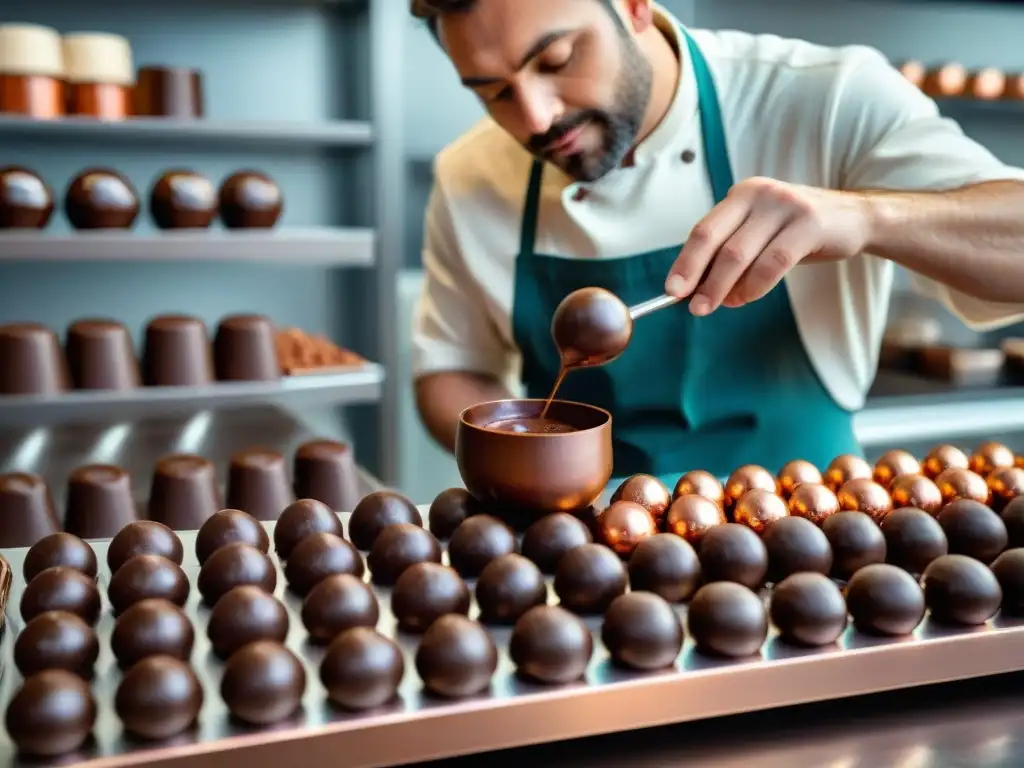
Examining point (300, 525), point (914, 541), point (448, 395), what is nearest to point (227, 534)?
point (300, 525)

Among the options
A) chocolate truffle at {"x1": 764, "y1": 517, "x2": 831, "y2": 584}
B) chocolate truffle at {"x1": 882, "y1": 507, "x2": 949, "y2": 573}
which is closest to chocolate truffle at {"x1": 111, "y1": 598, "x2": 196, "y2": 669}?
chocolate truffle at {"x1": 764, "y1": 517, "x2": 831, "y2": 584}

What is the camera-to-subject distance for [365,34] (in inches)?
117

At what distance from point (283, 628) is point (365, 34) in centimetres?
254

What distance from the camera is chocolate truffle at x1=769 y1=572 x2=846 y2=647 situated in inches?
29.6

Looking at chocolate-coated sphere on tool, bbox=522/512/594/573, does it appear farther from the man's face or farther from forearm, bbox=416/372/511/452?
forearm, bbox=416/372/511/452

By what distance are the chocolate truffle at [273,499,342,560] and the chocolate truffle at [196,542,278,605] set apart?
90 mm

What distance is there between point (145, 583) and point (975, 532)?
0.71 m

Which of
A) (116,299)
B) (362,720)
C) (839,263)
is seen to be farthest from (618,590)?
(116,299)

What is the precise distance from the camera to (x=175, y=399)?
2479mm

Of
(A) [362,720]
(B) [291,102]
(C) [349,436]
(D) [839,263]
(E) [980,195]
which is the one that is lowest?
(C) [349,436]

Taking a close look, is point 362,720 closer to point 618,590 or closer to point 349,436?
point 618,590

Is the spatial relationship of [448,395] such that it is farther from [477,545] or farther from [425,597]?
[425,597]

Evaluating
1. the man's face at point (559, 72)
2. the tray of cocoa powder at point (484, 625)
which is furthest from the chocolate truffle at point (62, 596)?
the man's face at point (559, 72)

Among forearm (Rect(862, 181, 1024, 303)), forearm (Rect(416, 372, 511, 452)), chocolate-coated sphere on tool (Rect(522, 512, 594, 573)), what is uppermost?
forearm (Rect(862, 181, 1024, 303))
